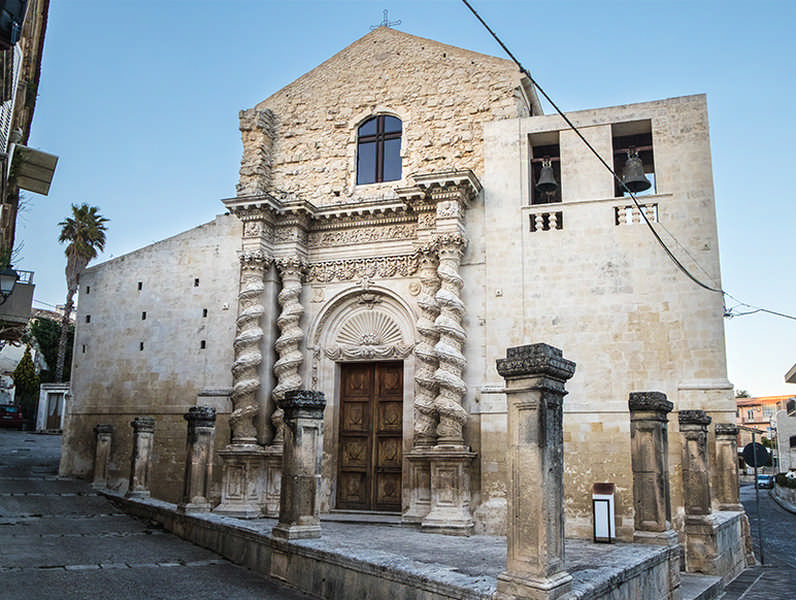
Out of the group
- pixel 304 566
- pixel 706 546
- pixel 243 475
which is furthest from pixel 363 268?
pixel 706 546

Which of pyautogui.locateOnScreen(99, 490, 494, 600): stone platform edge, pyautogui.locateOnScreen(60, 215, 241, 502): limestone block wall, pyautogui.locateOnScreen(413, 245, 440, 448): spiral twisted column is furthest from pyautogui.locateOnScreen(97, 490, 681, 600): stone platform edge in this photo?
pyautogui.locateOnScreen(60, 215, 241, 502): limestone block wall

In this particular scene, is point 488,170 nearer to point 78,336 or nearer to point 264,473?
point 264,473

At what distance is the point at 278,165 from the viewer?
16391 millimetres

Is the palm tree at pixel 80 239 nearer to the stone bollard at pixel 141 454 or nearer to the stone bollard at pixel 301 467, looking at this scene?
the stone bollard at pixel 141 454

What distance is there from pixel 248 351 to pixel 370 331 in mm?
2579

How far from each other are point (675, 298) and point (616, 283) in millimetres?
1058

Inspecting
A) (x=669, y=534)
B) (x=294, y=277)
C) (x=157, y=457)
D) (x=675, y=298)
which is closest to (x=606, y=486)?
(x=669, y=534)

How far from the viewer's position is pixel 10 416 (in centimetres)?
3531

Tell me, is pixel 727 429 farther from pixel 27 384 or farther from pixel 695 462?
pixel 27 384

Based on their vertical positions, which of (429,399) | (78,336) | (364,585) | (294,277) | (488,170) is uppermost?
(488,170)

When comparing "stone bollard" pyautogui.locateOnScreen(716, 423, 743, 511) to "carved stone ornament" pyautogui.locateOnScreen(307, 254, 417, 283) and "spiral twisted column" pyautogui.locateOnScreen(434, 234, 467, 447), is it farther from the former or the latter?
"carved stone ornament" pyautogui.locateOnScreen(307, 254, 417, 283)

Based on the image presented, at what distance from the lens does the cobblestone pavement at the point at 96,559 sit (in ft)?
24.4

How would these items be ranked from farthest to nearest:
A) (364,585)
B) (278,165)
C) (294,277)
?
(278,165) < (294,277) < (364,585)

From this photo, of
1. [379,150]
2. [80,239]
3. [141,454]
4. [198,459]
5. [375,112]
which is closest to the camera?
[198,459]
